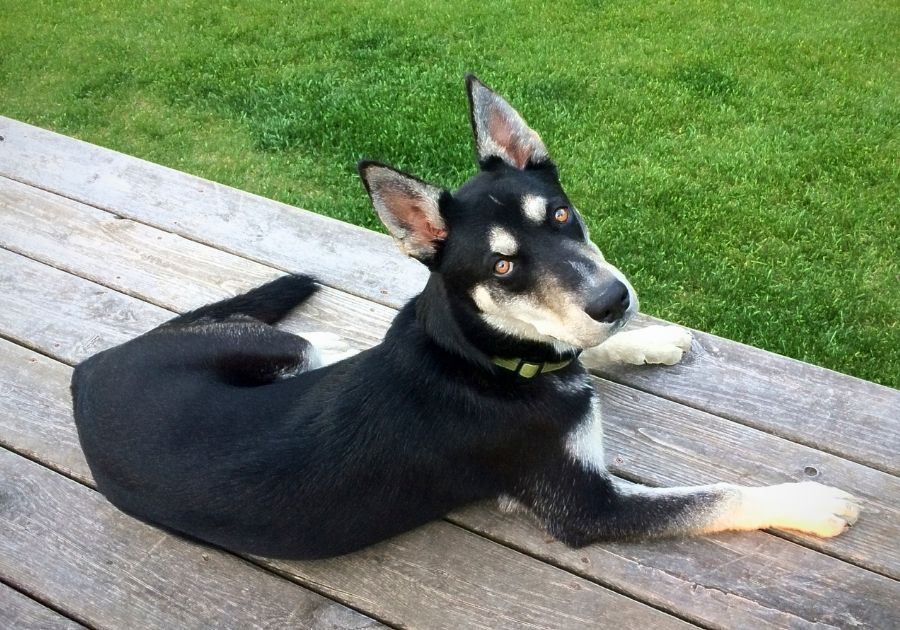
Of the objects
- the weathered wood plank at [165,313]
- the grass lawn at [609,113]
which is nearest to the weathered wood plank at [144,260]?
the weathered wood plank at [165,313]

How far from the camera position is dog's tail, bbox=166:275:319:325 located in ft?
11.1

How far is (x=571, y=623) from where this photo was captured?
251 centimetres

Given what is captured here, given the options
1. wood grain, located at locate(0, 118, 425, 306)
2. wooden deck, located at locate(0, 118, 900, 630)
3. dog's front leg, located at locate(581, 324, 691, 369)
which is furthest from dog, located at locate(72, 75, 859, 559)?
wood grain, located at locate(0, 118, 425, 306)

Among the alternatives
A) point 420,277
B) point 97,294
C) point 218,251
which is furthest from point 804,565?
point 97,294

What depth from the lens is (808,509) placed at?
262 cm

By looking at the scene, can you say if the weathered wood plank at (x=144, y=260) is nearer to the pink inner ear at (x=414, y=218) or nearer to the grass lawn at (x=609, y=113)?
the pink inner ear at (x=414, y=218)

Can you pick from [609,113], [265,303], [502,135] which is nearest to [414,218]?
[502,135]

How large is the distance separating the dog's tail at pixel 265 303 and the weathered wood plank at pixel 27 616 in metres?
1.17

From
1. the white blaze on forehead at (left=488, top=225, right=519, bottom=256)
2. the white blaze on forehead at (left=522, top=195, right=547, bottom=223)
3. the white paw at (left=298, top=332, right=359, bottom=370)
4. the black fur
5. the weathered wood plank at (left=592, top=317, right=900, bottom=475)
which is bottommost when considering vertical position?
the white paw at (left=298, top=332, right=359, bottom=370)

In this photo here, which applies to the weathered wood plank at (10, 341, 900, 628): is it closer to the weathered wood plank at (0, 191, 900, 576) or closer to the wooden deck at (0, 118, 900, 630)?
the wooden deck at (0, 118, 900, 630)

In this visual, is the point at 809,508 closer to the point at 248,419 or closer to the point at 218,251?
the point at 248,419

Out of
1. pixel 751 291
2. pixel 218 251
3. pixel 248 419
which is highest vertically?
pixel 248 419

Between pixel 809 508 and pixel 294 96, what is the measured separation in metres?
5.05

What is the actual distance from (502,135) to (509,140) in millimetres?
32
